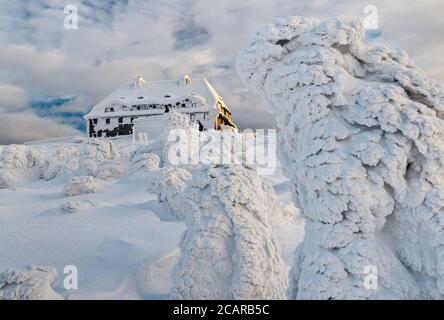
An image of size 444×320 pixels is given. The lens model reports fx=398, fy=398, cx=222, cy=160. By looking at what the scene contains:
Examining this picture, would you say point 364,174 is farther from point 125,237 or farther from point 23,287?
point 125,237

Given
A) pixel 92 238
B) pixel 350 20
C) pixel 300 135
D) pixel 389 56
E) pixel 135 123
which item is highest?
pixel 135 123

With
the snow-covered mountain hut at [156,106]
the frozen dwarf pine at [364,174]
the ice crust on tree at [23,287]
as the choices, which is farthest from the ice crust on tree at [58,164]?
the snow-covered mountain hut at [156,106]

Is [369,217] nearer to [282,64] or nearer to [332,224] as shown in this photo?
[332,224]

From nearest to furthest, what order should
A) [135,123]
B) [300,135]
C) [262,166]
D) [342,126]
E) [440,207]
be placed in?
1. [440,207]
2. [342,126]
3. [300,135]
4. [262,166]
5. [135,123]

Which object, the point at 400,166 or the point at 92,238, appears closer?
the point at 400,166

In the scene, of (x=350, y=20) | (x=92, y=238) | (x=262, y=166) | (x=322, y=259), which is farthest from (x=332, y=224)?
(x=262, y=166)

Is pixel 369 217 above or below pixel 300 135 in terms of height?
below

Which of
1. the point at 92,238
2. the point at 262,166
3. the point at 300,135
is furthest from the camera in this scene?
the point at 262,166

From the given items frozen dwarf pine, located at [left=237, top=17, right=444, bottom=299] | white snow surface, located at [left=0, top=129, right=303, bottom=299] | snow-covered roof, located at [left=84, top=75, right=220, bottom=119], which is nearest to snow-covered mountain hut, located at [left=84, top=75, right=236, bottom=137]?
snow-covered roof, located at [left=84, top=75, right=220, bottom=119]

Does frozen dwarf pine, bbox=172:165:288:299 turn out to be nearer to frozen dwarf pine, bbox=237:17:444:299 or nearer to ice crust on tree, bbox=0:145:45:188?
frozen dwarf pine, bbox=237:17:444:299
